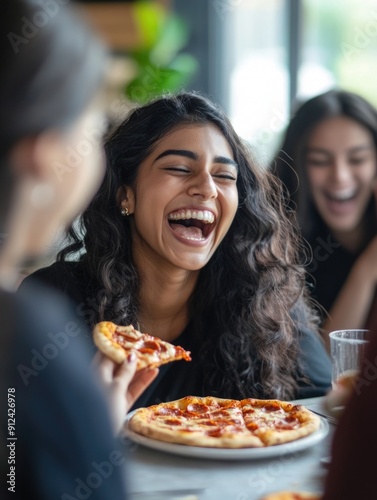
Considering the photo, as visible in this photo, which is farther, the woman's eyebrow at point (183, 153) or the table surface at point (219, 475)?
the woman's eyebrow at point (183, 153)

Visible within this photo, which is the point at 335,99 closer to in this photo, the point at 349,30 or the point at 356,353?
the point at 356,353

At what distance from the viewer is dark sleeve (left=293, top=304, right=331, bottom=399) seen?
6.55 ft

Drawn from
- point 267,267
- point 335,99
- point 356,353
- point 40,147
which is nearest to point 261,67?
point 335,99

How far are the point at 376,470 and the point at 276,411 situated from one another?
95cm

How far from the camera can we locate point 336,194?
8.76ft

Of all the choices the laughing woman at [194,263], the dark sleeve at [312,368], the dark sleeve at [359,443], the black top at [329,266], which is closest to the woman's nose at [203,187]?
the laughing woman at [194,263]

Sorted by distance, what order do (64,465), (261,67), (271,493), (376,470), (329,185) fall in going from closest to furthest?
(376,470)
(64,465)
(271,493)
(329,185)
(261,67)

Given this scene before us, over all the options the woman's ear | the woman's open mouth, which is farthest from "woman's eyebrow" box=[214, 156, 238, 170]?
the woman's ear

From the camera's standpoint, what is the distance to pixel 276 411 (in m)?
1.63

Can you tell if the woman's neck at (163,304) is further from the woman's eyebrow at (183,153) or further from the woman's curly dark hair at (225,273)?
the woman's eyebrow at (183,153)

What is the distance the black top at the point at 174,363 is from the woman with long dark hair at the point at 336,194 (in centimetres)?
55

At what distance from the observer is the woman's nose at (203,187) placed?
1.96 m

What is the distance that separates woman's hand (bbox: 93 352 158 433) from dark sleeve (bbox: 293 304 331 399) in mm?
636

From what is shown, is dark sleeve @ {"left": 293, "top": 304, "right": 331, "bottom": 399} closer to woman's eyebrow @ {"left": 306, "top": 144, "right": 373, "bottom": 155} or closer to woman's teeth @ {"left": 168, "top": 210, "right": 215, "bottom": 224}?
woman's teeth @ {"left": 168, "top": 210, "right": 215, "bottom": 224}
